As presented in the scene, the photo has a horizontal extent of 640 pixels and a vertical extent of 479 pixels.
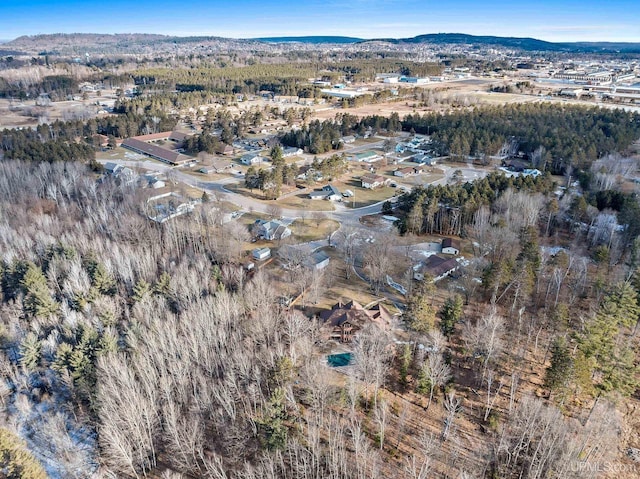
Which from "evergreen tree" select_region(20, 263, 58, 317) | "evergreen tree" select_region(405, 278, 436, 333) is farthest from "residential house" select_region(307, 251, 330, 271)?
"evergreen tree" select_region(20, 263, 58, 317)

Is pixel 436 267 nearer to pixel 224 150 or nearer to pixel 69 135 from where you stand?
pixel 224 150

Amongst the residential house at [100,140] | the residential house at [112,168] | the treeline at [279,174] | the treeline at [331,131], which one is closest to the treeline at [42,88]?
the residential house at [100,140]

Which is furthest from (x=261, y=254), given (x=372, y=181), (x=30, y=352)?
(x=372, y=181)

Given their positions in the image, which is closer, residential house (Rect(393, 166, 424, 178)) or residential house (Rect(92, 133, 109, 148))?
residential house (Rect(393, 166, 424, 178))

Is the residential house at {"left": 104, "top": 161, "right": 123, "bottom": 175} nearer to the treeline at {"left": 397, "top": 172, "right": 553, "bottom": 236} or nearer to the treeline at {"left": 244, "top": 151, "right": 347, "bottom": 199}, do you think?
the treeline at {"left": 244, "top": 151, "right": 347, "bottom": 199}

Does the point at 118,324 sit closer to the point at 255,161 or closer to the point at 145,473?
the point at 145,473

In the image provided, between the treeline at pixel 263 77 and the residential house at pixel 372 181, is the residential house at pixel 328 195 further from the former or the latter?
the treeline at pixel 263 77

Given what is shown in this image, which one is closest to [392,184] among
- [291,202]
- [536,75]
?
[291,202]
